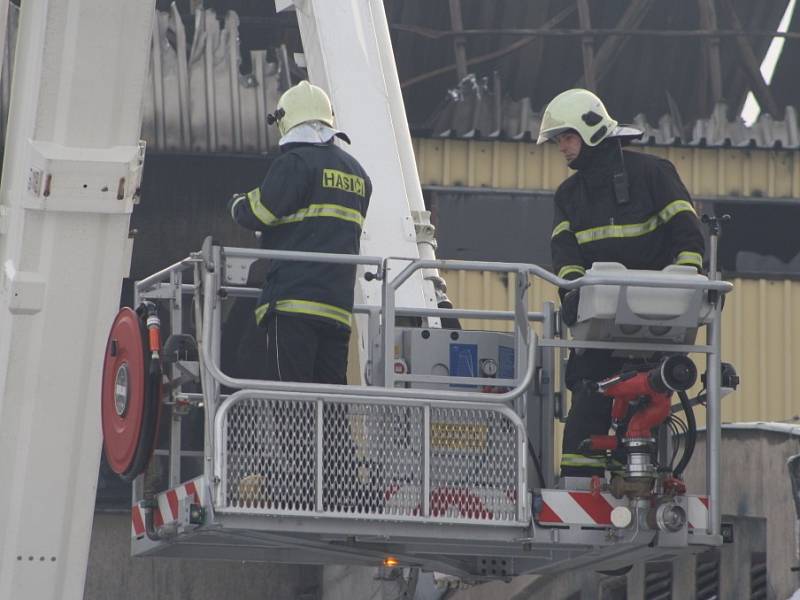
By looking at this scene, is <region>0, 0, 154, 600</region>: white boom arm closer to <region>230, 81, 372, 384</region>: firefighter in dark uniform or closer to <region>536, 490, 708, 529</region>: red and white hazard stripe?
<region>230, 81, 372, 384</region>: firefighter in dark uniform

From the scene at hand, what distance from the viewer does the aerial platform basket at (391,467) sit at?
312 inches

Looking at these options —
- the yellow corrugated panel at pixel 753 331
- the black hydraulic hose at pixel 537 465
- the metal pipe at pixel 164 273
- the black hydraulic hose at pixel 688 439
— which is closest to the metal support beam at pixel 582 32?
the yellow corrugated panel at pixel 753 331

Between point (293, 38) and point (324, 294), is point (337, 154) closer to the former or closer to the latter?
point (324, 294)

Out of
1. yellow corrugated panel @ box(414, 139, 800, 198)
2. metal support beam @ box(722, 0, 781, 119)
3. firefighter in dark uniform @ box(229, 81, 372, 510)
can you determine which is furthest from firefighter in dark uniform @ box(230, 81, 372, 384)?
metal support beam @ box(722, 0, 781, 119)

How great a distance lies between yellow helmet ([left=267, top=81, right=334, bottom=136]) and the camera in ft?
29.6

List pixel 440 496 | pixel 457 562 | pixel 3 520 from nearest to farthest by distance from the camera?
1. pixel 440 496
2. pixel 3 520
3. pixel 457 562

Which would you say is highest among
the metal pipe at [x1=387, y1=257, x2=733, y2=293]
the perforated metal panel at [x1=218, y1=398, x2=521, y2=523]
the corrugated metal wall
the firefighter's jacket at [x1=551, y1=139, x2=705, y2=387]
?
the corrugated metal wall

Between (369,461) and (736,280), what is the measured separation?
1114cm

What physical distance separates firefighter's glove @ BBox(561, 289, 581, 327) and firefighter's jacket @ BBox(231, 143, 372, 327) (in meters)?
1.11

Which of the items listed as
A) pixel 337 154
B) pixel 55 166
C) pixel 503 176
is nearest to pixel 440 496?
pixel 337 154

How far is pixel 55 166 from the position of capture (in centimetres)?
884

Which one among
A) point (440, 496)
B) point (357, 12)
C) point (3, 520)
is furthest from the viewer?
point (357, 12)

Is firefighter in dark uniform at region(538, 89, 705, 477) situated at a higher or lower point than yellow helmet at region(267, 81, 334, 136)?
lower

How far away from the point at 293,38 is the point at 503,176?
2.78 m
